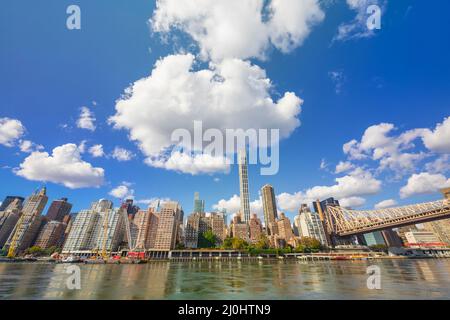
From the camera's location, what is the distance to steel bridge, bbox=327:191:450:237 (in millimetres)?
103719

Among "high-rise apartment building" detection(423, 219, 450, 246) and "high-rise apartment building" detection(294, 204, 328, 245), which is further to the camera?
"high-rise apartment building" detection(423, 219, 450, 246)

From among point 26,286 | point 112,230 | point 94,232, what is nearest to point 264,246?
point 112,230

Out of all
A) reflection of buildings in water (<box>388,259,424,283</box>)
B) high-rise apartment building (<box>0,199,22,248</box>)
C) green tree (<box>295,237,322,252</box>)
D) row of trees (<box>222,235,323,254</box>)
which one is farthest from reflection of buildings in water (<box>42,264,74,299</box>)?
high-rise apartment building (<box>0,199,22,248</box>)

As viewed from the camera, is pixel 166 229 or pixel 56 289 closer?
pixel 56 289

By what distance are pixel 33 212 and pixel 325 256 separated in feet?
674

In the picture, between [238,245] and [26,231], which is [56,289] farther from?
[26,231]

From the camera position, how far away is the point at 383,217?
12644 centimetres

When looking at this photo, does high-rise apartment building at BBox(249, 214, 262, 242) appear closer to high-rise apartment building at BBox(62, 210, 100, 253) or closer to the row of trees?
the row of trees

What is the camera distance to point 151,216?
146 metres

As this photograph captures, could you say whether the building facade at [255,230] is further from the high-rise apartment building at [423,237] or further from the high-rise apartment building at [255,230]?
the high-rise apartment building at [423,237]

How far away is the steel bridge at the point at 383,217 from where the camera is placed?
10372cm

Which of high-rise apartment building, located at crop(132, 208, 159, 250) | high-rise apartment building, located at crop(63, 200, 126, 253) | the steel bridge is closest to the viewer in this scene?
the steel bridge
